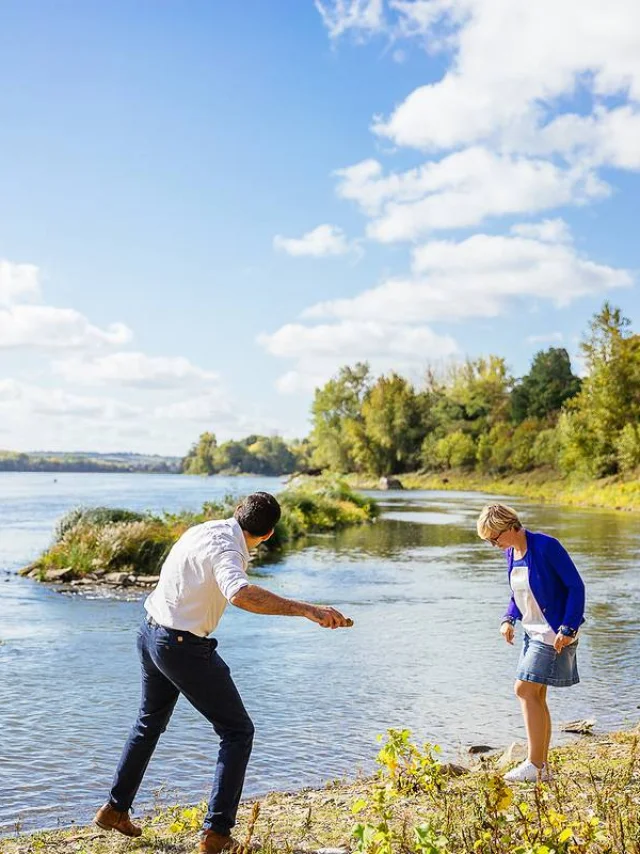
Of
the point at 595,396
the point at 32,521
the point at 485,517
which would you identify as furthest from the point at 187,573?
the point at 595,396

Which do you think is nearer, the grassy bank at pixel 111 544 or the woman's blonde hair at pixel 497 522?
the woman's blonde hair at pixel 497 522

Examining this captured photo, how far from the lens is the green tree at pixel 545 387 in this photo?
255 feet

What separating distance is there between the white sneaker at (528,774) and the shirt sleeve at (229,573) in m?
2.39

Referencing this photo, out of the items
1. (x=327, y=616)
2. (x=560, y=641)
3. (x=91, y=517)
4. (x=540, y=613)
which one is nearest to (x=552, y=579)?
(x=540, y=613)

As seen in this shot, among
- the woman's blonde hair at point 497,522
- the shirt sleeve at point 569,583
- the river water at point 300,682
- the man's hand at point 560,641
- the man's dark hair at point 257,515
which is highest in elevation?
the man's dark hair at point 257,515

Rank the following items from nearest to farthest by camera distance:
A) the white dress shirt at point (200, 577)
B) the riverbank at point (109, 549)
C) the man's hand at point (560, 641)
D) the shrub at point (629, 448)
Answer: the white dress shirt at point (200, 577) → the man's hand at point (560, 641) → the riverbank at point (109, 549) → the shrub at point (629, 448)

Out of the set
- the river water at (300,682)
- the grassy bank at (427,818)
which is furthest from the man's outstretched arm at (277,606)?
the river water at (300,682)

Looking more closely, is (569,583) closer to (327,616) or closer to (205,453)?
(327,616)

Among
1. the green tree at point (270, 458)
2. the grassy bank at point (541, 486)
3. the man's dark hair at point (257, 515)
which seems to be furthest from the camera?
the green tree at point (270, 458)

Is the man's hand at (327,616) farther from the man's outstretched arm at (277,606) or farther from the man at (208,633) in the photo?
the man at (208,633)

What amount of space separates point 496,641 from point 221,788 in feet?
26.3

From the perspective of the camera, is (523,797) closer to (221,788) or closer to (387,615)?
(221,788)

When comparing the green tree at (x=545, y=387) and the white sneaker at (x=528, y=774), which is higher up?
the green tree at (x=545, y=387)

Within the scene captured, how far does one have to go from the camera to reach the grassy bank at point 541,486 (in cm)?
4800
